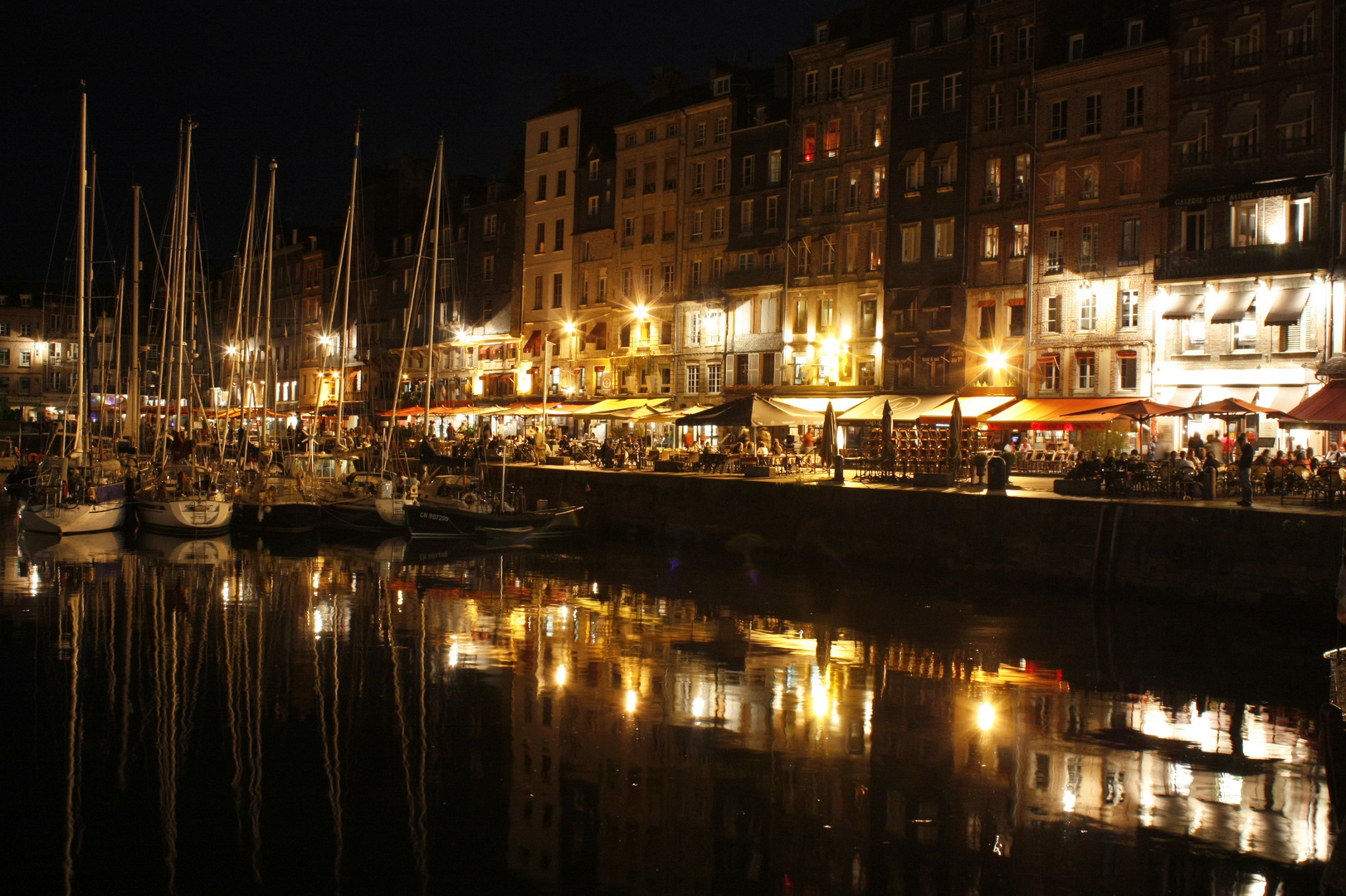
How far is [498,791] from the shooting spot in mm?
14102

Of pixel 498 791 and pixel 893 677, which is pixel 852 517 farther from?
pixel 498 791

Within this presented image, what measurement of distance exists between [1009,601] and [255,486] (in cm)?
2747

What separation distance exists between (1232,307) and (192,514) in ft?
114

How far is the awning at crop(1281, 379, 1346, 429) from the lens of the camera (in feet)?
105

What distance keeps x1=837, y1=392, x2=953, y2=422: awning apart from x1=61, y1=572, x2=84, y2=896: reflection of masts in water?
28.1m

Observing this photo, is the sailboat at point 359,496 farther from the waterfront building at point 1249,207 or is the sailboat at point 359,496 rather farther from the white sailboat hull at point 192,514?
A: the waterfront building at point 1249,207

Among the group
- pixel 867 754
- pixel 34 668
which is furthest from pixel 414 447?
pixel 867 754

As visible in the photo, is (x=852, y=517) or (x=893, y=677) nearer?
(x=893, y=677)

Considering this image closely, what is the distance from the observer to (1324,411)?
32.9 metres

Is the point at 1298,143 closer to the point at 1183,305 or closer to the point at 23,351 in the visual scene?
the point at 1183,305

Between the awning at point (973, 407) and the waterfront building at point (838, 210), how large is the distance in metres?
6.06

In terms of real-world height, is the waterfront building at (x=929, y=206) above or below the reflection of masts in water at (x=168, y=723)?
above

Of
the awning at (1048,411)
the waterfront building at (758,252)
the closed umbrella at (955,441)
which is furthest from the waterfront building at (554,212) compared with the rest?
the closed umbrella at (955,441)

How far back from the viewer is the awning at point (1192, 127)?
4097 centimetres
